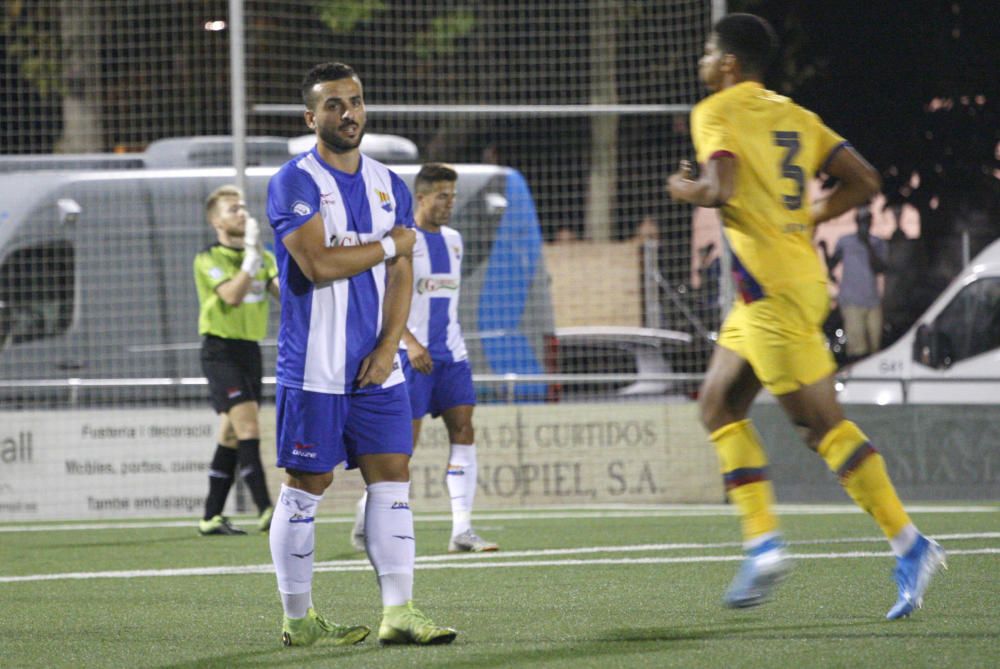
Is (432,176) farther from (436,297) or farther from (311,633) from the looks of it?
(311,633)

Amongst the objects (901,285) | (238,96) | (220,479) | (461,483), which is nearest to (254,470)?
(220,479)

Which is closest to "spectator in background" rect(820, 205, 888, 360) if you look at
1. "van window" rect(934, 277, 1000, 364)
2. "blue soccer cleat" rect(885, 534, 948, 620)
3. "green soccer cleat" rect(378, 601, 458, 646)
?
"van window" rect(934, 277, 1000, 364)

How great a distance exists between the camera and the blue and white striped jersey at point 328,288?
5898mm

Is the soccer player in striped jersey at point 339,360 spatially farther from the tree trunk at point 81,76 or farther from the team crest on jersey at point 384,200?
the tree trunk at point 81,76

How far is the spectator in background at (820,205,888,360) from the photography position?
19734mm

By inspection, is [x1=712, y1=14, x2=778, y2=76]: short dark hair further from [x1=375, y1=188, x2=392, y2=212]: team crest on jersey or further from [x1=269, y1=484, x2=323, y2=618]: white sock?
[x1=269, y1=484, x2=323, y2=618]: white sock

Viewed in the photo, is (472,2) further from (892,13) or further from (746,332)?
(746,332)

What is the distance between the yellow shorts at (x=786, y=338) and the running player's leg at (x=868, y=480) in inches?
2.4

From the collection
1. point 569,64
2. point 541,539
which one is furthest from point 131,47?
point 541,539

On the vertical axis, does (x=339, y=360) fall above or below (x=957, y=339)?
above

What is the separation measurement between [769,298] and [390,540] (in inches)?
65.9

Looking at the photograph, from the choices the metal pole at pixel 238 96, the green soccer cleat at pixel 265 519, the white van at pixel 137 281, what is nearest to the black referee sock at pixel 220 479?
the green soccer cleat at pixel 265 519

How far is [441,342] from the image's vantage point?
1012cm

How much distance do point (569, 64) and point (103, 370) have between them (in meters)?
Answer: 5.91
